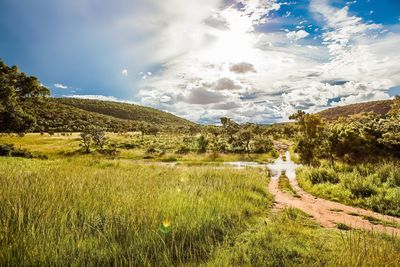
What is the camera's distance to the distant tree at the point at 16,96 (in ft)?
104

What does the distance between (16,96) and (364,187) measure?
39.0 metres

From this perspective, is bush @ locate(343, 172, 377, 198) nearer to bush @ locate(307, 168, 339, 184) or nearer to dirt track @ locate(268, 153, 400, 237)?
dirt track @ locate(268, 153, 400, 237)

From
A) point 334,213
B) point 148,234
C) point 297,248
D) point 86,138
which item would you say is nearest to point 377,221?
point 334,213

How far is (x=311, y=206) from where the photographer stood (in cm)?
1316

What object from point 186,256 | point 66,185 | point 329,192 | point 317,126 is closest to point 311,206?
point 329,192

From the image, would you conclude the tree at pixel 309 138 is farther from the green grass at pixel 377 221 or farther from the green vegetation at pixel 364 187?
the green grass at pixel 377 221

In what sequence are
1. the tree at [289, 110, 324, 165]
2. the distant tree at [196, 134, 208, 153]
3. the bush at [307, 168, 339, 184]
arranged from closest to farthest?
the bush at [307, 168, 339, 184] < the tree at [289, 110, 324, 165] < the distant tree at [196, 134, 208, 153]

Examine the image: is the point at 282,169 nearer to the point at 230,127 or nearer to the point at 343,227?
the point at 343,227

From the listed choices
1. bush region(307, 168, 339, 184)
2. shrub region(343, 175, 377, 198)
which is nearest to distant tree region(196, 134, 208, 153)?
bush region(307, 168, 339, 184)

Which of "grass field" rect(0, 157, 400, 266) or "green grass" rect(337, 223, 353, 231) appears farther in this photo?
"green grass" rect(337, 223, 353, 231)

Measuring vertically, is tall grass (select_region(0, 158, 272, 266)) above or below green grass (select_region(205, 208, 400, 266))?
above

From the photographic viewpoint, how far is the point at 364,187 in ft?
48.5

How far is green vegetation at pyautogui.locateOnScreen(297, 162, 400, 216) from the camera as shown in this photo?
12805 mm

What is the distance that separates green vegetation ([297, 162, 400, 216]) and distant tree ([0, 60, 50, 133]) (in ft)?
105
